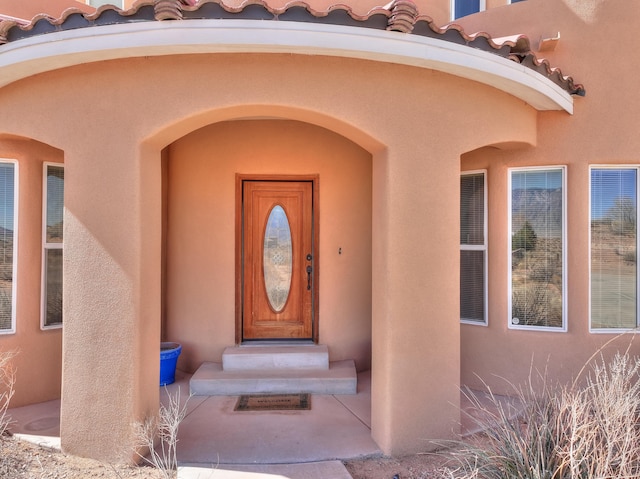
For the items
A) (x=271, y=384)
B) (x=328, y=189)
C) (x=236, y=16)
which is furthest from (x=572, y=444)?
(x=328, y=189)

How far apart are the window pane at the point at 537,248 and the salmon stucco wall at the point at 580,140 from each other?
137 mm

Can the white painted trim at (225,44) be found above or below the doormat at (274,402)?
above

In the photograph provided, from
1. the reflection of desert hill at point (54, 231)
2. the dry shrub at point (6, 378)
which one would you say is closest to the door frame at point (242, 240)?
the reflection of desert hill at point (54, 231)

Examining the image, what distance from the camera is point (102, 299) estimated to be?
4.42 meters

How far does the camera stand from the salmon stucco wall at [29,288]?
5.63 meters

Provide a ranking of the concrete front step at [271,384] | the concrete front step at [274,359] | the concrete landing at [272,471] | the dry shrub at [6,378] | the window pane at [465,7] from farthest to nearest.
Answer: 1. the window pane at [465,7]
2. the concrete front step at [274,359]
3. the concrete front step at [271,384]
4. the dry shrub at [6,378]
5. the concrete landing at [272,471]

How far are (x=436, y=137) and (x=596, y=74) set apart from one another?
299cm

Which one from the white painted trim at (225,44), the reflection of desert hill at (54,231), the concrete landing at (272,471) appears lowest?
the concrete landing at (272,471)

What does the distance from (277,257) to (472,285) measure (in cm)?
321

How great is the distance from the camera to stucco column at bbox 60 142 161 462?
173 inches

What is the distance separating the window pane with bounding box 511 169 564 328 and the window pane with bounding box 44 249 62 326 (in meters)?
6.60

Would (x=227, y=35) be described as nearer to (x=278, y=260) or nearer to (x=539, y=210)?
(x=278, y=260)

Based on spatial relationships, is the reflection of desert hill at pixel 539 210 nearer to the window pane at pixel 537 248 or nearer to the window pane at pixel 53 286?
the window pane at pixel 537 248

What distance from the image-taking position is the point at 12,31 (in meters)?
4.30
